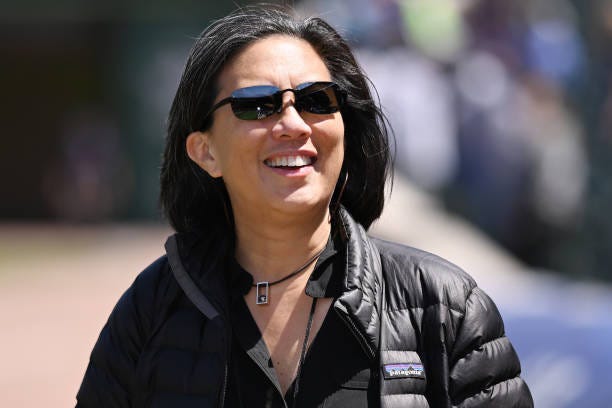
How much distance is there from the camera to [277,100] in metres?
2.87

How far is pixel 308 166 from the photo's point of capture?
9.39 feet

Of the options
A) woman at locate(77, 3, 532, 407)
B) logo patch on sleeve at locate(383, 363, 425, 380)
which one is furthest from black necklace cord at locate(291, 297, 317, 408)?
logo patch on sleeve at locate(383, 363, 425, 380)

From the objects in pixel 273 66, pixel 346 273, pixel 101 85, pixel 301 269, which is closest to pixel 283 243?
pixel 301 269

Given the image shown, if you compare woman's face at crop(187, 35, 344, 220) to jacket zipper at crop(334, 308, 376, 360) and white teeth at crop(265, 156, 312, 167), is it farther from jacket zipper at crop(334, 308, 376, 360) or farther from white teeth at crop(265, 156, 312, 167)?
jacket zipper at crop(334, 308, 376, 360)

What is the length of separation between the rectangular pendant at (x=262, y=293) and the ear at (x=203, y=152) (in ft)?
1.05

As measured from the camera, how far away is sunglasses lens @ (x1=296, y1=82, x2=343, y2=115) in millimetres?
2873

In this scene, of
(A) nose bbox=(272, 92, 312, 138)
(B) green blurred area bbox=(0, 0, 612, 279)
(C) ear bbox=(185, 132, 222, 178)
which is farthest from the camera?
(B) green blurred area bbox=(0, 0, 612, 279)

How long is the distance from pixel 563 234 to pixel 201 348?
7.44 m

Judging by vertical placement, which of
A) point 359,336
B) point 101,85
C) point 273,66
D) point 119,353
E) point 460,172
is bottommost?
point 101,85

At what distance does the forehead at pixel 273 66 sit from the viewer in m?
2.91

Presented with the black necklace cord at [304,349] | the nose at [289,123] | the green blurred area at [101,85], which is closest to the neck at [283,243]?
the black necklace cord at [304,349]

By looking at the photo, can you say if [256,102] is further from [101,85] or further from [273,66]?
[101,85]

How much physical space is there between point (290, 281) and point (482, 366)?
0.55 meters

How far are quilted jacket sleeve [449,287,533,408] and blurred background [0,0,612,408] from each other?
137 cm
